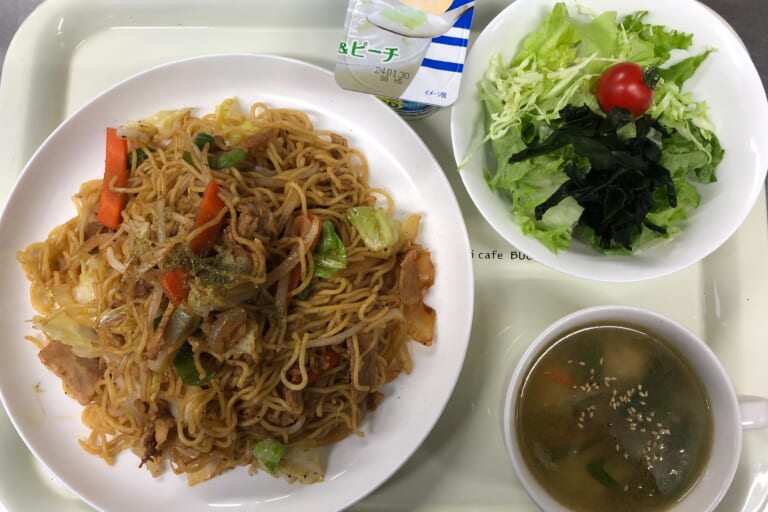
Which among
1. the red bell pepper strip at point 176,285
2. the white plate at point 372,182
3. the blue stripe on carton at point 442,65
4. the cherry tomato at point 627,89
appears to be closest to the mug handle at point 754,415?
the white plate at point 372,182

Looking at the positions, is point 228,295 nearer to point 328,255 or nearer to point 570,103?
point 328,255

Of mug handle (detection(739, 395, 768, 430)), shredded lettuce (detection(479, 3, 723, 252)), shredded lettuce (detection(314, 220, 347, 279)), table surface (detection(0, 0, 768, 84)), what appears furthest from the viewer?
table surface (detection(0, 0, 768, 84))

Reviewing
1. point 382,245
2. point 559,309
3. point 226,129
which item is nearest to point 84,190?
point 226,129

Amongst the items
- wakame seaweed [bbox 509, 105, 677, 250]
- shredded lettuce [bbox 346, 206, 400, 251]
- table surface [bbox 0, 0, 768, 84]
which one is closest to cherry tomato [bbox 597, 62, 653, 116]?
wakame seaweed [bbox 509, 105, 677, 250]

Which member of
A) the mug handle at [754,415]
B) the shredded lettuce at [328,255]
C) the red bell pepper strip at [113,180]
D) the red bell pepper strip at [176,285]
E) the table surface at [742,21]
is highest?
the table surface at [742,21]

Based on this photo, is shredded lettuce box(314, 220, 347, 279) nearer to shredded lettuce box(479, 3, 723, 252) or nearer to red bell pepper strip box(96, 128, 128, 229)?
shredded lettuce box(479, 3, 723, 252)

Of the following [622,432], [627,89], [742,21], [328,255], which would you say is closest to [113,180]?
[328,255]

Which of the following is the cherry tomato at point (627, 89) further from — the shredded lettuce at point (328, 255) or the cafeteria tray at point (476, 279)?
the shredded lettuce at point (328, 255)
